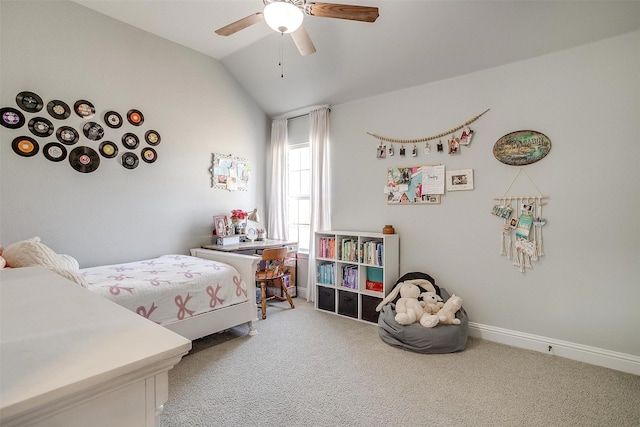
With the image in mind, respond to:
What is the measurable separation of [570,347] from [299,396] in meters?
2.08

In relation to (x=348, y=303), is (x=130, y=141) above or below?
above

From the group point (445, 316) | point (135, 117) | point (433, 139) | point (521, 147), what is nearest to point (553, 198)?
point (521, 147)

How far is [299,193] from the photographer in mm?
4168

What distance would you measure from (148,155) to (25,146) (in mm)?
905

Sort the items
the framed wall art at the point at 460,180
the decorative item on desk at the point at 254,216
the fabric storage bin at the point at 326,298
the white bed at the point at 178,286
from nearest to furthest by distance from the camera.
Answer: the white bed at the point at 178,286, the framed wall art at the point at 460,180, the fabric storage bin at the point at 326,298, the decorative item on desk at the point at 254,216

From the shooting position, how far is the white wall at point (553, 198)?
7.25 ft

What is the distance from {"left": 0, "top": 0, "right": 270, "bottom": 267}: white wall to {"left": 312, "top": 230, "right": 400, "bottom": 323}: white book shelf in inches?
52.2

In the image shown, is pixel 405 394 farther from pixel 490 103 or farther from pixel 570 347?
pixel 490 103

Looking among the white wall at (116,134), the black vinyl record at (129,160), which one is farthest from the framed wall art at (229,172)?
the black vinyl record at (129,160)

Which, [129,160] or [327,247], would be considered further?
[327,247]

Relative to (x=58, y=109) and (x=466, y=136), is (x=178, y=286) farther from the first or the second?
(x=466, y=136)

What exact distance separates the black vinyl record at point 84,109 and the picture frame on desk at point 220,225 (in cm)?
148

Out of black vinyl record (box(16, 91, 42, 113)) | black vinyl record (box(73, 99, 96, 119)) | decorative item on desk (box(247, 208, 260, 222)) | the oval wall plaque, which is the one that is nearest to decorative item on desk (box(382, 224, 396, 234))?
the oval wall plaque

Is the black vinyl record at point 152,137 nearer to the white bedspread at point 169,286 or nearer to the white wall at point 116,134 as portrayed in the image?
the white wall at point 116,134
